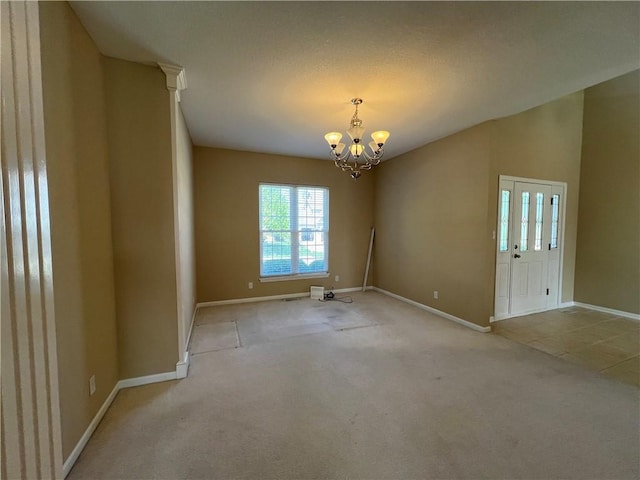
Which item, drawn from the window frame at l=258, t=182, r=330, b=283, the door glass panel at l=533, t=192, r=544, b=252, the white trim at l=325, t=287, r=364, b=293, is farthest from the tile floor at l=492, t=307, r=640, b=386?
the window frame at l=258, t=182, r=330, b=283

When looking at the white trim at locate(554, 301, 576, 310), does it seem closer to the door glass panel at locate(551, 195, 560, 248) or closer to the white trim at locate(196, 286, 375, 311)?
the door glass panel at locate(551, 195, 560, 248)

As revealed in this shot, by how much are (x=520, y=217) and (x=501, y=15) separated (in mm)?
2992

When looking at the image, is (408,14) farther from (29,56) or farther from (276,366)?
(276,366)

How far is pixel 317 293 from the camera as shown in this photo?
492 centimetres

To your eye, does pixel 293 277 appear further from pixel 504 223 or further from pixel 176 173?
pixel 504 223

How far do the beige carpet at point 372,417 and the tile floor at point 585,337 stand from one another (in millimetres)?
238

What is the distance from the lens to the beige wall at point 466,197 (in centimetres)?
337

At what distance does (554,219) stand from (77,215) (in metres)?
5.84

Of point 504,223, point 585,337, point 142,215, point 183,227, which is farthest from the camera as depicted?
point 504,223

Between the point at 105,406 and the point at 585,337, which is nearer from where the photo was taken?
the point at 105,406

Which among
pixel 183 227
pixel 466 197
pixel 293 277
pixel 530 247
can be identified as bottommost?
pixel 293 277

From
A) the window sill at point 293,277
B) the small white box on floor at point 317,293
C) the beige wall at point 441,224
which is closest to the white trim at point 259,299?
the small white box on floor at point 317,293

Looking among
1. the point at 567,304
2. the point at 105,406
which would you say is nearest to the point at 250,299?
the point at 105,406

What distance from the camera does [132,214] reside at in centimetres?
213
